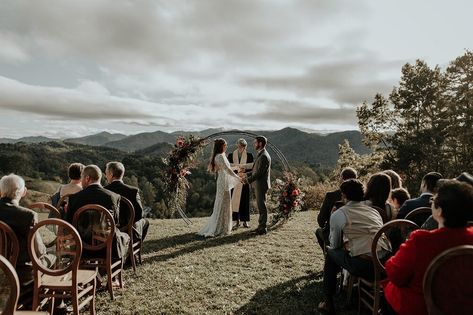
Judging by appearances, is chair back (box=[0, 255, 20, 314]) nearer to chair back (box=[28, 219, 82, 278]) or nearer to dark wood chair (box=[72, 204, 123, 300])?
chair back (box=[28, 219, 82, 278])

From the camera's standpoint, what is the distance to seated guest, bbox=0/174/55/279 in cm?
364

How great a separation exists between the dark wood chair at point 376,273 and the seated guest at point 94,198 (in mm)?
3406

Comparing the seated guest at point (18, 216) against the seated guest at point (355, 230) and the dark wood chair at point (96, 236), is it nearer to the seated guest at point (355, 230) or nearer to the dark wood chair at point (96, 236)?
the dark wood chair at point (96, 236)

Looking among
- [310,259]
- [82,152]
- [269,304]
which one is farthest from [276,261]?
[82,152]

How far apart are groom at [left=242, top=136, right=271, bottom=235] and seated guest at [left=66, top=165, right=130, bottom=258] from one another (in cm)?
509

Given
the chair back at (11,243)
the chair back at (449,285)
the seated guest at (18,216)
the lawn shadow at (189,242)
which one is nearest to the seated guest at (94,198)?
the seated guest at (18,216)

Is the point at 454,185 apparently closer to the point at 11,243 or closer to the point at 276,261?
the point at 11,243

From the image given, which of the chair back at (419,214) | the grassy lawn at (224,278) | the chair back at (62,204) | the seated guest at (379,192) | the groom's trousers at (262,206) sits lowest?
the grassy lawn at (224,278)

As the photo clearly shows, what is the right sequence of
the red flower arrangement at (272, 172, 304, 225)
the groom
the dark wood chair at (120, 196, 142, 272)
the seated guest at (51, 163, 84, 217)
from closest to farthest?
the dark wood chair at (120, 196, 142, 272) < the seated guest at (51, 163, 84, 217) < the groom < the red flower arrangement at (272, 172, 304, 225)

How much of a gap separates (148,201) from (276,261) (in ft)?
183

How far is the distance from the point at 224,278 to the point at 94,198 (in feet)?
8.53

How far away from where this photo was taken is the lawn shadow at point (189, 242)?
25.3 ft

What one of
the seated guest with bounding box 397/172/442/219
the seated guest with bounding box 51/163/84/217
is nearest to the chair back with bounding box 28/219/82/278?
the seated guest with bounding box 51/163/84/217

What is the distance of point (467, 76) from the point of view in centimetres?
3097
